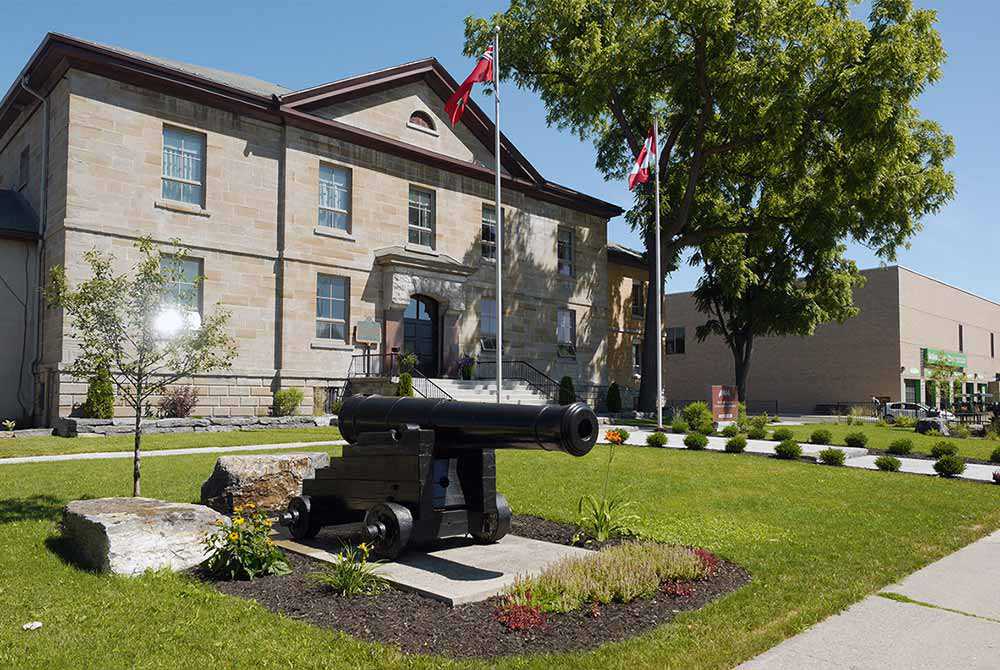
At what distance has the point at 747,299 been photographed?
38.5 m

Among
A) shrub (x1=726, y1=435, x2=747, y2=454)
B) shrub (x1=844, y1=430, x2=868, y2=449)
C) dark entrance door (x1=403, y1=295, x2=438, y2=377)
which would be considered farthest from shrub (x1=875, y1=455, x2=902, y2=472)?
dark entrance door (x1=403, y1=295, x2=438, y2=377)

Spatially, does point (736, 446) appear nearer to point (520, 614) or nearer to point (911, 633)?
point (911, 633)

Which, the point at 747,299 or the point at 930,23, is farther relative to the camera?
the point at 747,299

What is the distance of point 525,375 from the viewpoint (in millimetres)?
30328

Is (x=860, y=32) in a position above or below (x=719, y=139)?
above

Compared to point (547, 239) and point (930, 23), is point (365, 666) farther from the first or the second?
point (930, 23)

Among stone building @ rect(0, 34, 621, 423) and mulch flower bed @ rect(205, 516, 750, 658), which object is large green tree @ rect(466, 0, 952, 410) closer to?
stone building @ rect(0, 34, 621, 423)

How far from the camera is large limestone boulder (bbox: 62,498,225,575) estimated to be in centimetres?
598

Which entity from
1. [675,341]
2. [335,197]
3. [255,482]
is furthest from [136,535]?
[675,341]

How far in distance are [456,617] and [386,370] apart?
20.5 metres

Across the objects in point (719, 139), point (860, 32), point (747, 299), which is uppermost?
point (860, 32)

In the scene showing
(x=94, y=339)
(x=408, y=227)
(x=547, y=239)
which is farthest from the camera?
(x=547, y=239)

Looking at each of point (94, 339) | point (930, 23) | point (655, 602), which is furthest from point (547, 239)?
point (655, 602)

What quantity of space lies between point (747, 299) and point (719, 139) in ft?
33.1
